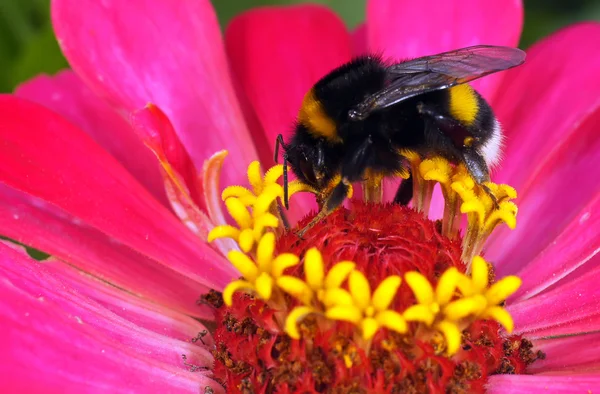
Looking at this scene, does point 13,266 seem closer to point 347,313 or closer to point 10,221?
point 10,221

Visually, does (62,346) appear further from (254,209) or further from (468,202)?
(468,202)

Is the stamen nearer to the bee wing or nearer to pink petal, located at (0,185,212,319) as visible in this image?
the bee wing

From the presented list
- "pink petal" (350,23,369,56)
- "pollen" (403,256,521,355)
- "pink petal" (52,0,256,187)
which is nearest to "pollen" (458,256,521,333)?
"pollen" (403,256,521,355)

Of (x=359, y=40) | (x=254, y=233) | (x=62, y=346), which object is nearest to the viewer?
(x=62, y=346)

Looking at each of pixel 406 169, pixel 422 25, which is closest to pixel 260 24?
pixel 422 25

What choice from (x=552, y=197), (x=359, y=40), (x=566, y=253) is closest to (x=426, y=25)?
(x=359, y=40)

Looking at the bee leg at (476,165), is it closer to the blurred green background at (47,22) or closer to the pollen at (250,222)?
the pollen at (250,222)
